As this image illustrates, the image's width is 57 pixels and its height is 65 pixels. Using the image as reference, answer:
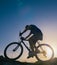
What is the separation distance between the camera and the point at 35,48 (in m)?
23.0

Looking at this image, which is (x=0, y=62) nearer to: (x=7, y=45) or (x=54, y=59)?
(x=7, y=45)

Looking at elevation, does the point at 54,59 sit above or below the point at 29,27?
below

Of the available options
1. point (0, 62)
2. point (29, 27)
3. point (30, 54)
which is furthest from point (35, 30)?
point (0, 62)

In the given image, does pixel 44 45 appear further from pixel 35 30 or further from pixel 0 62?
pixel 0 62

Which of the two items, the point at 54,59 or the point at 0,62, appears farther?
the point at 54,59

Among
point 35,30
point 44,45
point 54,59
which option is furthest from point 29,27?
point 54,59

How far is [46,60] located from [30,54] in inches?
61.5

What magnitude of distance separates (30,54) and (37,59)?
91 centimetres

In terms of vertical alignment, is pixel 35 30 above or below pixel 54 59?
above

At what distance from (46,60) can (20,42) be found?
2.60 m

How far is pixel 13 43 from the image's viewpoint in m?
22.8

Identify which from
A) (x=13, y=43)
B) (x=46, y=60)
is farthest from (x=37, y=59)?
(x=13, y=43)

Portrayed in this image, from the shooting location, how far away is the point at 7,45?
74.9 ft

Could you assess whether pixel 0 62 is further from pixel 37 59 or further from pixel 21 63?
pixel 37 59
